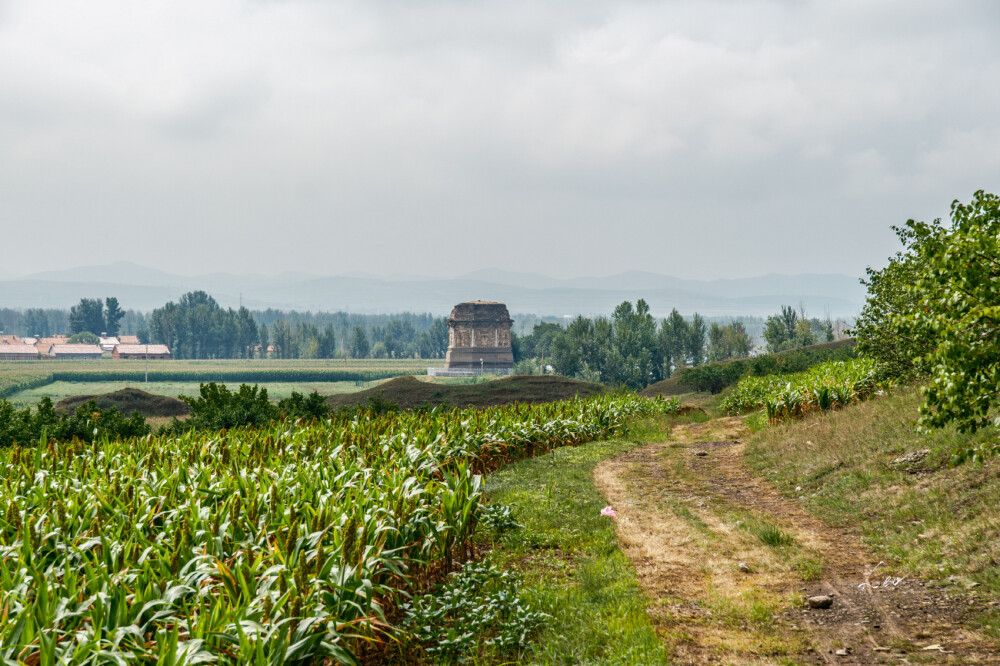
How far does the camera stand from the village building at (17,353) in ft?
463

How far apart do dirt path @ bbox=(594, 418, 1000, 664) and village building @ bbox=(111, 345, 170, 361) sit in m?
158

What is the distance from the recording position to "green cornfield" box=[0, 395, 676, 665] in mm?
4207

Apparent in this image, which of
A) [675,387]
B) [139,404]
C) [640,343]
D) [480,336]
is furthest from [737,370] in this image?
[480,336]

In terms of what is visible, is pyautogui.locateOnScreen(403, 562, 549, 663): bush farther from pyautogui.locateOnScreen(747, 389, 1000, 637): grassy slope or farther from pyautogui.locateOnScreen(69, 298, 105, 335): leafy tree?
pyautogui.locateOnScreen(69, 298, 105, 335): leafy tree

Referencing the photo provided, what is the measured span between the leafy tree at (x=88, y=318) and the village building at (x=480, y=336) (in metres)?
103

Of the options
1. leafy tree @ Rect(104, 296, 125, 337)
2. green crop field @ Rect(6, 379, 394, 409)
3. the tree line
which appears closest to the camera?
green crop field @ Rect(6, 379, 394, 409)

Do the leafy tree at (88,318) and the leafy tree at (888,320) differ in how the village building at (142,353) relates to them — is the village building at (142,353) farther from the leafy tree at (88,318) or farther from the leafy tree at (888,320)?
the leafy tree at (888,320)

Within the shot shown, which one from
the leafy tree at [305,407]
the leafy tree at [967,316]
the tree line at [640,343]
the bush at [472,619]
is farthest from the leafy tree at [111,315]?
the leafy tree at [967,316]

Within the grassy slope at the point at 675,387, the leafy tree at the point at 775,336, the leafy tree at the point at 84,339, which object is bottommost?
the grassy slope at the point at 675,387

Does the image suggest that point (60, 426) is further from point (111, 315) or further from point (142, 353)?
point (111, 315)

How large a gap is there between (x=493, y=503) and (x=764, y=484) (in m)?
4.55

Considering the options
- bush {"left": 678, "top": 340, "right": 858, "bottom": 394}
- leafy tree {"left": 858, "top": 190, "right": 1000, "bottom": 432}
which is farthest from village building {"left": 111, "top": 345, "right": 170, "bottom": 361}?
leafy tree {"left": 858, "top": 190, "right": 1000, "bottom": 432}

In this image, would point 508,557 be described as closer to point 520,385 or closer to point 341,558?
point 341,558

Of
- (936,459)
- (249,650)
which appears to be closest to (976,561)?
(936,459)
